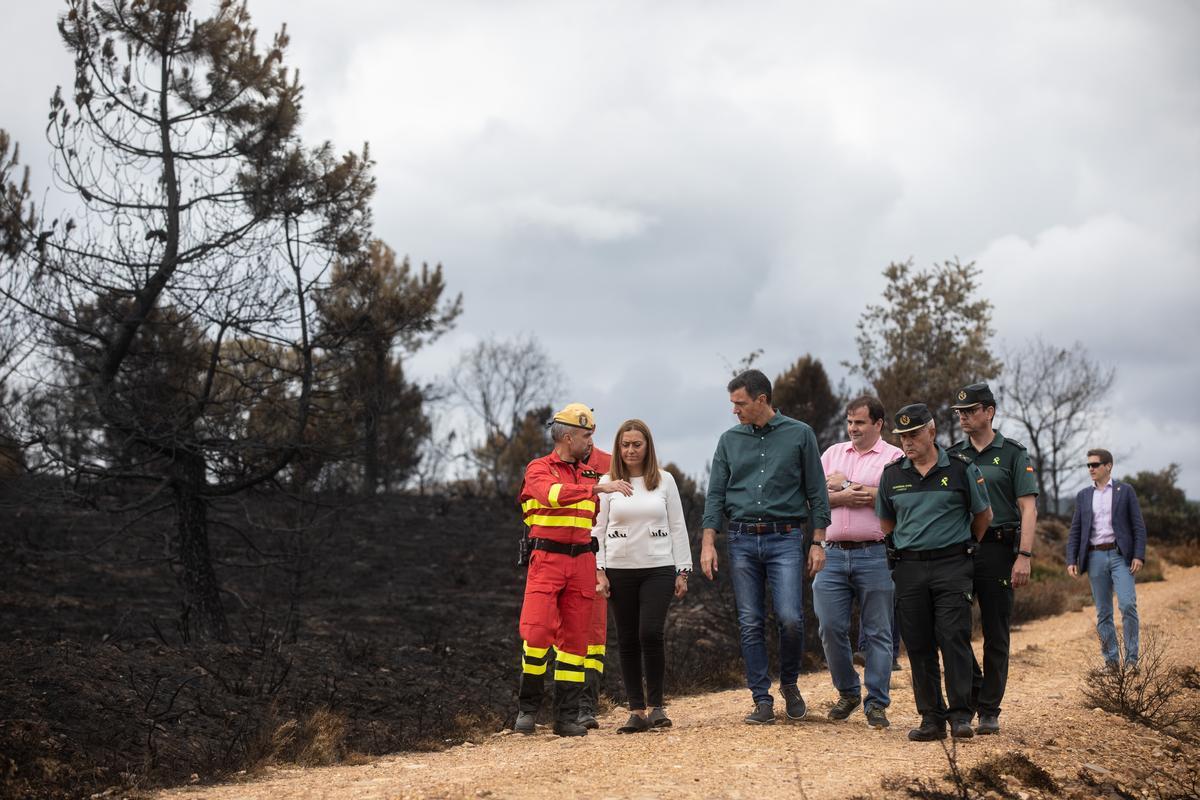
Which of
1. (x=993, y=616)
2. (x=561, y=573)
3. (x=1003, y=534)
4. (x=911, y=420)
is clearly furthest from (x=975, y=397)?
(x=561, y=573)

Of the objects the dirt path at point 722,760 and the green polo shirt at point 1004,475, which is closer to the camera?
the dirt path at point 722,760

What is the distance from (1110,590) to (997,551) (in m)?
3.78

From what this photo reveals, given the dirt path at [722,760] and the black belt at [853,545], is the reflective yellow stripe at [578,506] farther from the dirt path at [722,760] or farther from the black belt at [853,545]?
the black belt at [853,545]

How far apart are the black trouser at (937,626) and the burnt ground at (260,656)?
10.9 ft

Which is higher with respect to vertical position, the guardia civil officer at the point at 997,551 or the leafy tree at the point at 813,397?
the leafy tree at the point at 813,397

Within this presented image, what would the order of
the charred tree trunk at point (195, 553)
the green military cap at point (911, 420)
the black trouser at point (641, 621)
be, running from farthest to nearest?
the charred tree trunk at point (195, 553) < the black trouser at point (641, 621) < the green military cap at point (911, 420)

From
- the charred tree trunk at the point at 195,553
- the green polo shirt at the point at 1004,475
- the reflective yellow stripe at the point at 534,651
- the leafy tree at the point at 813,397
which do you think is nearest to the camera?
the green polo shirt at the point at 1004,475

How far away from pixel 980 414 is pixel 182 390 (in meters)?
9.13

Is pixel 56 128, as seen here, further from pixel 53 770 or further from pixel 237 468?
pixel 53 770

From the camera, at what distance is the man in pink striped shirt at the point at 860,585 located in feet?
24.8

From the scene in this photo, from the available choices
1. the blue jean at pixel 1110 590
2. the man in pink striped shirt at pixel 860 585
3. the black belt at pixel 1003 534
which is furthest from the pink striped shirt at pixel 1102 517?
the man in pink striped shirt at pixel 860 585

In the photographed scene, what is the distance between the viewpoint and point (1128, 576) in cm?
1023


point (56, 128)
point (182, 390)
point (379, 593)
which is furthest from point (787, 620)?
point (379, 593)

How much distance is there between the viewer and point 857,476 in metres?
7.80
